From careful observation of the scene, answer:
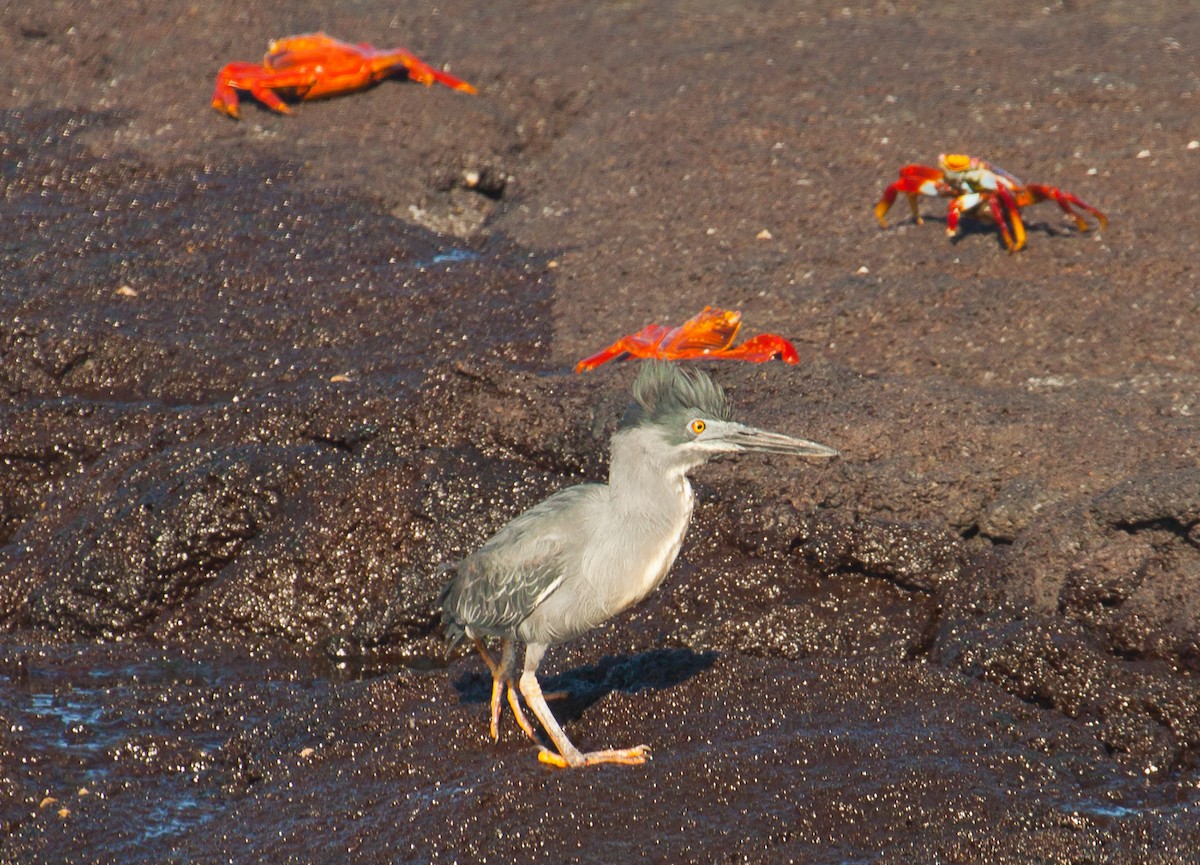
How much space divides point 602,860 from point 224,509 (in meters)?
3.20

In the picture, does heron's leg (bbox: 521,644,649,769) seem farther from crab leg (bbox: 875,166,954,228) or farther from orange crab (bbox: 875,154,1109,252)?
crab leg (bbox: 875,166,954,228)

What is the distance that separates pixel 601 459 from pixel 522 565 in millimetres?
1755

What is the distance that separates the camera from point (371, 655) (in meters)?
6.31

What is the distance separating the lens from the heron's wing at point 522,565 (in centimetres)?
493

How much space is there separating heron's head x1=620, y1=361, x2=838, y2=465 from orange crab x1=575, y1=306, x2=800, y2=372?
2.47 meters

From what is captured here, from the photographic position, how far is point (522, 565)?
496cm

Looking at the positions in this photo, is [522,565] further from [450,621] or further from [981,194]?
[981,194]

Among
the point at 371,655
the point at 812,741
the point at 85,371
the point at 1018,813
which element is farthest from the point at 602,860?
the point at 85,371

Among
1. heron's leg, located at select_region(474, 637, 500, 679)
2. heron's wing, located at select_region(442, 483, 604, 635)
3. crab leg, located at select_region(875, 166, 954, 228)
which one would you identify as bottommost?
heron's leg, located at select_region(474, 637, 500, 679)

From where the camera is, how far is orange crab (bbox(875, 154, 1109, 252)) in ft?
28.1

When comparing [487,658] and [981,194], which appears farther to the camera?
[981,194]

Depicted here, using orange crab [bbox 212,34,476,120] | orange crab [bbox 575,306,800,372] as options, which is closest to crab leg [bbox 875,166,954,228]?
orange crab [bbox 575,306,800,372]

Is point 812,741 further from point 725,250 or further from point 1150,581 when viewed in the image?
point 725,250

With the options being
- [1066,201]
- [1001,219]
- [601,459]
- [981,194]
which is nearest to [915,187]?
[981,194]
